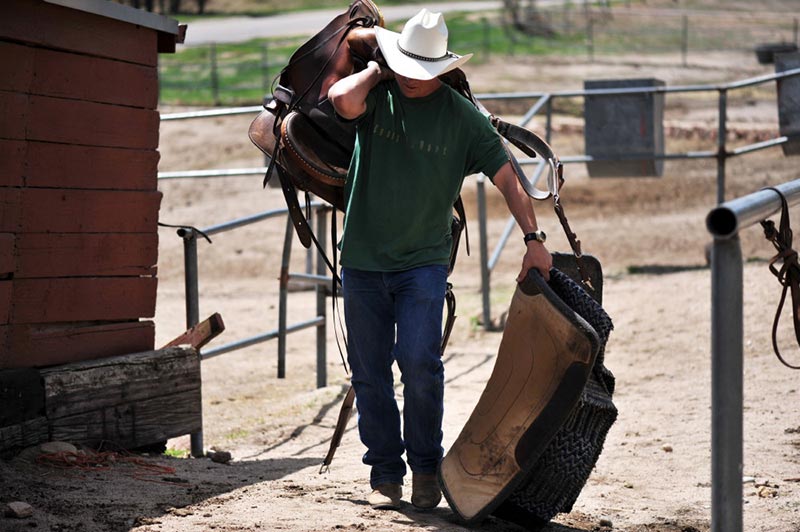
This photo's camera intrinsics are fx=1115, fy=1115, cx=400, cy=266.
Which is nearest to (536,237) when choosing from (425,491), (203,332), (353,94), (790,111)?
(353,94)

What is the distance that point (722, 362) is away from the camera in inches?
97.3

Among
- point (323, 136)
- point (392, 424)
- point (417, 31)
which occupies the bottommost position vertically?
point (392, 424)

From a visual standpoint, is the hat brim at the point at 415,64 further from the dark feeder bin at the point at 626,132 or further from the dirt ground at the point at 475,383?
the dark feeder bin at the point at 626,132

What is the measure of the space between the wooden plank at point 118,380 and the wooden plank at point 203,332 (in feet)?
0.21

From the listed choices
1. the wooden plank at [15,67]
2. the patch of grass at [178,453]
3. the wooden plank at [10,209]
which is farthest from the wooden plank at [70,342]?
the wooden plank at [15,67]

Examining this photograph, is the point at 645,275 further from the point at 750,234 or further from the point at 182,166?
the point at 182,166

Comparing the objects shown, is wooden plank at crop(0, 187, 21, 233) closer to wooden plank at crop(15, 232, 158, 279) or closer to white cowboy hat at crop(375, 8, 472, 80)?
wooden plank at crop(15, 232, 158, 279)

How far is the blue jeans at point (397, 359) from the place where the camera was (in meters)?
3.85

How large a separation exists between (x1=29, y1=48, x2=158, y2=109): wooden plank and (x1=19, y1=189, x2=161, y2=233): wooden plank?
409 millimetres

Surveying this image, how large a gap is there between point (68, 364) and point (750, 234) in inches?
314

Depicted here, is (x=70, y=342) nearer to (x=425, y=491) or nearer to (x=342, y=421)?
(x=342, y=421)

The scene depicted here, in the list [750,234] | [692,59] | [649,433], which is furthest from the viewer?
[692,59]

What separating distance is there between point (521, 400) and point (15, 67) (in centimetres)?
241

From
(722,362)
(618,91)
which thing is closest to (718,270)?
(722,362)
